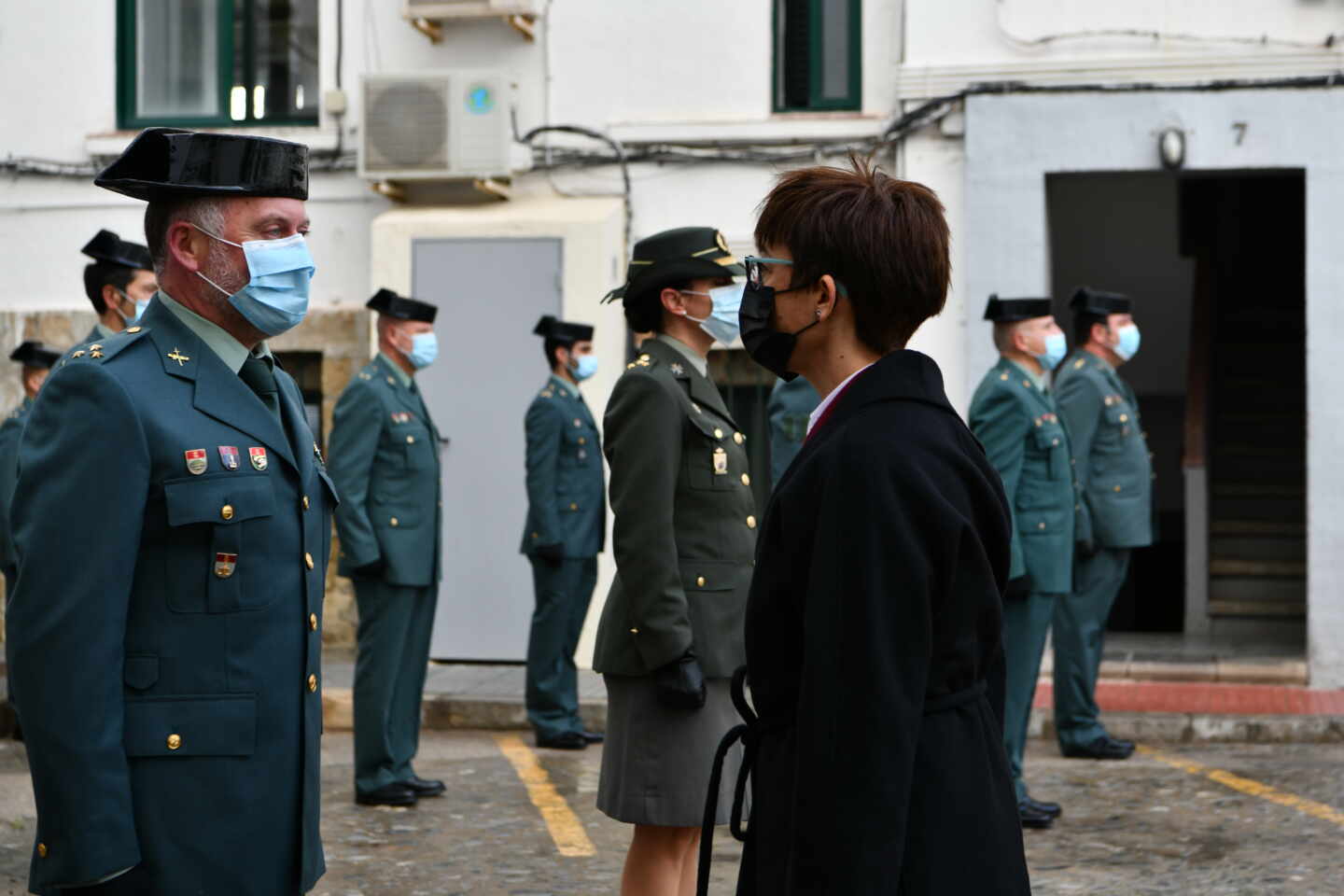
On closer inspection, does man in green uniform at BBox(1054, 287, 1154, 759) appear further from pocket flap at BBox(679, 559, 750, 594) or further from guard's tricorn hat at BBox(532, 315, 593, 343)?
pocket flap at BBox(679, 559, 750, 594)

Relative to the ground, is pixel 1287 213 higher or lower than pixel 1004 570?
higher

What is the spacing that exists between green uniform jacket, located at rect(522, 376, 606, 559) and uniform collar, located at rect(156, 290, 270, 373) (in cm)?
622

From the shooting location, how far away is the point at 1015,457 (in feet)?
24.1

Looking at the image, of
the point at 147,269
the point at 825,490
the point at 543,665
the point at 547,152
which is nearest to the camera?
the point at 825,490

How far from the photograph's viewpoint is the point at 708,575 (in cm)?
450

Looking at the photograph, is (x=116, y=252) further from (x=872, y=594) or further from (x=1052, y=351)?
(x=872, y=594)

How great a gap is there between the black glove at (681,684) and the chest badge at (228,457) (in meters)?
1.59

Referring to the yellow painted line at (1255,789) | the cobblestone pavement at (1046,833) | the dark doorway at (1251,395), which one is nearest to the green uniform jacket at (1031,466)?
the cobblestone pavement at (1046,833)

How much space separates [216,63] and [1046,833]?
8.39 meters

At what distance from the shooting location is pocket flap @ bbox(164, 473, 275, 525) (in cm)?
283

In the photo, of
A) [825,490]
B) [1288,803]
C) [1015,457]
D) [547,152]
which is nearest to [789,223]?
[825,490]

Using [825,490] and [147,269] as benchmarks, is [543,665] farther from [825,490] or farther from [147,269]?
[825,490]

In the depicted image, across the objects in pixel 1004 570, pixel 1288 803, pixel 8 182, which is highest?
pixel 8 182

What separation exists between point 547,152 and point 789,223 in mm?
9264
